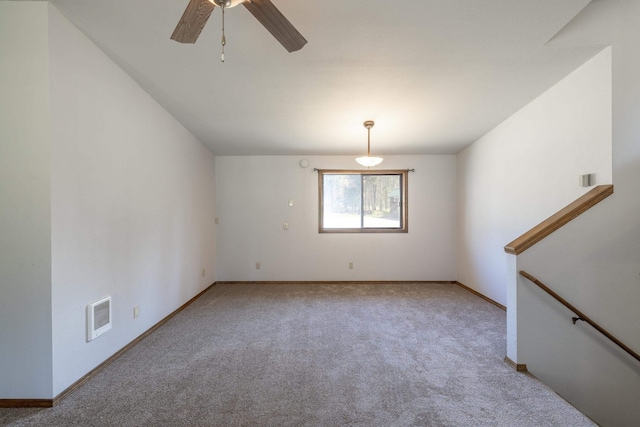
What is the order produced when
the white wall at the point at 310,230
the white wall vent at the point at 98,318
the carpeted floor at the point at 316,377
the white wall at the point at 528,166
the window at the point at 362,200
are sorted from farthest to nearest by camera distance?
the window at the point at 362,200
the white wall at the point at 310,230
the white wall at the point at 528,166
the white wall vent at the point at 98,318
the carpeted floor at the point at 316,377

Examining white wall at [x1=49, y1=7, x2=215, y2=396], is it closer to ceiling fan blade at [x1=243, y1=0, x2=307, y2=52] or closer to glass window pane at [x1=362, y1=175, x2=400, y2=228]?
ceiling fan blade at [x1=243, y1=0, x2=307, y2=52]

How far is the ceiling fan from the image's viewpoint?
136cm

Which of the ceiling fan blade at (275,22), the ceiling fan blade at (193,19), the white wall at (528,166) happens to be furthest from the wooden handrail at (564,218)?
the ceiling fan blade at (193,19)

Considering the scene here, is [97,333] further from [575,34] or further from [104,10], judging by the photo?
[575,34]

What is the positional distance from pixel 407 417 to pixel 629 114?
9.49 feet

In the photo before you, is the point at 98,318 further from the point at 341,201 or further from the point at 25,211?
the point at 341,201

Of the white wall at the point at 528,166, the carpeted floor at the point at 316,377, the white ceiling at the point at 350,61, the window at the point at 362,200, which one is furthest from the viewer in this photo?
the window at the point at 362,200

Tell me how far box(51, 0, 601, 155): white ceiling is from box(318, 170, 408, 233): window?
4.73ft

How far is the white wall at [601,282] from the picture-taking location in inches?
86.0

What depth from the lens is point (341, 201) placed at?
16.9ft

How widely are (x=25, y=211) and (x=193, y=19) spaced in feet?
5.31

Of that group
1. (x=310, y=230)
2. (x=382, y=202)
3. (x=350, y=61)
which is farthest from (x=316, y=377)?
(x=382, y=202)

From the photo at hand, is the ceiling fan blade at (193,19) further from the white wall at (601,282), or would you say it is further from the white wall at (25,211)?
the white wall at (601,282)

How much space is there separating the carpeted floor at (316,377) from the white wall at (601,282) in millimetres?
442
